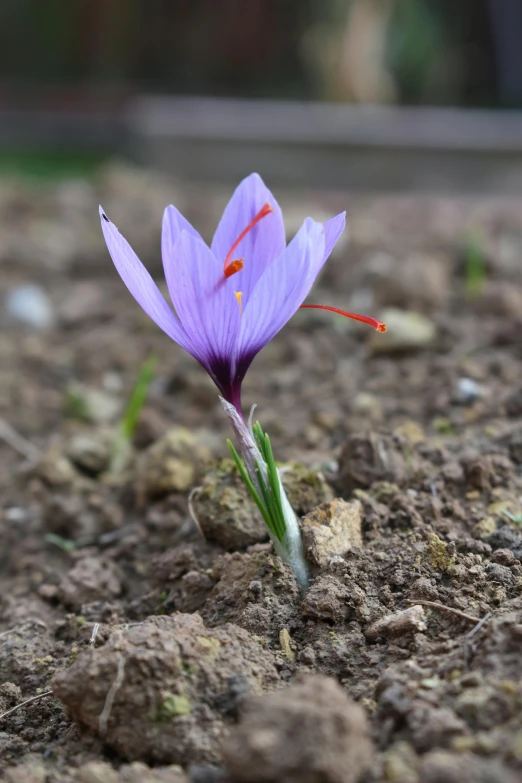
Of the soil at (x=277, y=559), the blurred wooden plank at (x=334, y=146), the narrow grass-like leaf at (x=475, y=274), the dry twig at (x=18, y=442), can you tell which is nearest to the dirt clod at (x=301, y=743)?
the soil at (x=277, y=559)

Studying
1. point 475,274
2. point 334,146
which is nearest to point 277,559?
point 475,274

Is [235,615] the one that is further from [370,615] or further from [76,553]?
[76,553]

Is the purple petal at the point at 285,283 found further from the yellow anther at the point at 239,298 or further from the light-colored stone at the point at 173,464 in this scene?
the light-colored stone at the point at 173,464

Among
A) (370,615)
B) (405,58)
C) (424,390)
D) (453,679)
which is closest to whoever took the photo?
(453,679)

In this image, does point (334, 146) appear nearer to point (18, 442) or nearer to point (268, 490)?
point (18, 442)

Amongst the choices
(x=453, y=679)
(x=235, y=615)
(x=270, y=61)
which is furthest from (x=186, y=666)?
(x=270, y=61)

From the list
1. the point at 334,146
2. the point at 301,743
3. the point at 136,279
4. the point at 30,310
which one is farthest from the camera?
the point at 334,146
